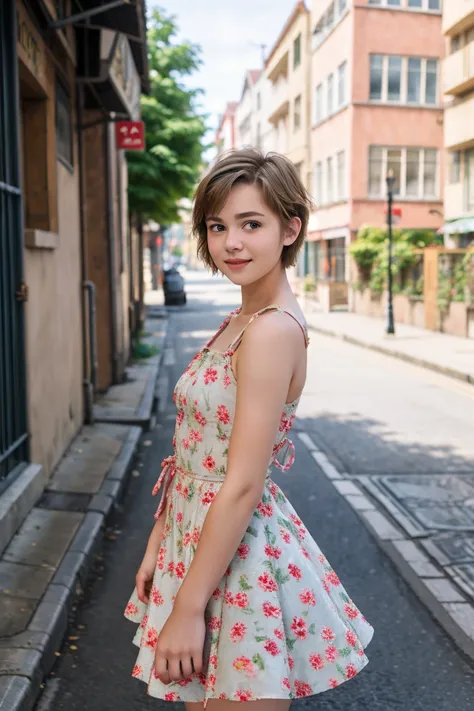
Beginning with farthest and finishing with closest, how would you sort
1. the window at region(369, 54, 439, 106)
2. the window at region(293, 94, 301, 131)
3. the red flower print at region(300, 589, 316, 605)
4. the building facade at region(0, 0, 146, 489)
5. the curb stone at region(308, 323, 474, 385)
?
the window at region(293, 94, 301, 131), the window at region(369, 54, 439, 106), the curb stone at region(308, 323, 474, 385), the building facade at region(0, 0, 146, 489), the red flower print at region(300, 589, 316, 605)

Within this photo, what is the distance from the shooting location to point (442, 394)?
1237 centimetres

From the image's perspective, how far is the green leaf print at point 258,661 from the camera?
1.99 metres

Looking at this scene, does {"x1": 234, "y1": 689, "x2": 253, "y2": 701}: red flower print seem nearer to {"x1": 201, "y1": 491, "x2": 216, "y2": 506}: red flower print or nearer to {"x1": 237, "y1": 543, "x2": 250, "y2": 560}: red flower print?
{"x1": 237, "y1": 543, "x2": 250, "y2": 560}: red flower print

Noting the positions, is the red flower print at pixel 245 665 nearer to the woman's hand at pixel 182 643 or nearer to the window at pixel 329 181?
the woman's hand at pixel 182 643

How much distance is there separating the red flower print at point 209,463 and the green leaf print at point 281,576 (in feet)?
0.93

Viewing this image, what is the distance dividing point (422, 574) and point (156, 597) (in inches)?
126

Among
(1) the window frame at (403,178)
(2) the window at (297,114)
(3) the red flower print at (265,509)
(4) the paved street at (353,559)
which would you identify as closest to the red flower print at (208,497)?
(3) the red flower print at (265,509)

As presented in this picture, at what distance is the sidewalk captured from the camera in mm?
14914

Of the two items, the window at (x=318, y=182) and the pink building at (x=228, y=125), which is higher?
the pink building at (x=228, y=125)

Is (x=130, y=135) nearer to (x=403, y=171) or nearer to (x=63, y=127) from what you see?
(x=63, y=127)

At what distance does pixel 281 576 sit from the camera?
2070 millimetres

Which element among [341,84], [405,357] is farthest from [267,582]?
[341,84]

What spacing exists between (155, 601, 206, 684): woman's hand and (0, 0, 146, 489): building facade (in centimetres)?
367

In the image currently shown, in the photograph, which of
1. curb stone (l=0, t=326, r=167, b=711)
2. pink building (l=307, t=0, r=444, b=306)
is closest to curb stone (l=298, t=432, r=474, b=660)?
curb stone (l=0, t=326, r=167, b=711)
